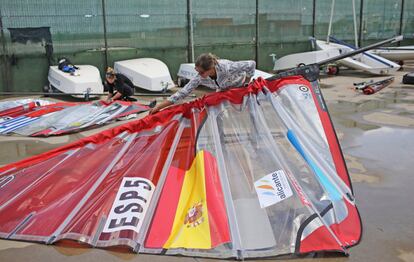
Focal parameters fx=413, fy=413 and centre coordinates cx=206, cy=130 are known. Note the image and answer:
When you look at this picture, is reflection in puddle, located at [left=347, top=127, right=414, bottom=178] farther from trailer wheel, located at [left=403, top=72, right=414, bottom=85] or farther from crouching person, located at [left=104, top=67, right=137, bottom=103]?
trailer wheel, located at [left=403, top=72, right=414, bottom=85]

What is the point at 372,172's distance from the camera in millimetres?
4133

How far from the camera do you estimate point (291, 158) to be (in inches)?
120

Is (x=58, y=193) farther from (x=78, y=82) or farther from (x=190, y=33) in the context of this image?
(x=190, y=33)

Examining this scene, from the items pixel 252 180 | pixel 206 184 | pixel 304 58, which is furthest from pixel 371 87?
pixel 206 184

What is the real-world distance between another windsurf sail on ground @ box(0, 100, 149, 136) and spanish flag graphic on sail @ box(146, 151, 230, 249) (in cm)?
347

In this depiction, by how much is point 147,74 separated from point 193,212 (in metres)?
7.23

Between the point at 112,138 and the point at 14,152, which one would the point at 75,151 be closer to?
the point at 112,138

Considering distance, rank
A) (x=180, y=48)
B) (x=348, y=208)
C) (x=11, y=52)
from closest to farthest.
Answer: (x=348, y=208) < (x=11, y=52) < (x=180, y=48)

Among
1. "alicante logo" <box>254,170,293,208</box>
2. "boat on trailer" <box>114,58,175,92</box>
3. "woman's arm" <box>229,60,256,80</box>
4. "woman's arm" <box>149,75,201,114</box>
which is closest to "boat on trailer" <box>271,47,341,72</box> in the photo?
"boat on trailer" <box>114,58,175,92</box>

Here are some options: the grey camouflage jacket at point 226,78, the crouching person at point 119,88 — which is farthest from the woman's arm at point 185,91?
the crouching person at point 119,88

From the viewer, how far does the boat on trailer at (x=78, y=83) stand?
8715mm

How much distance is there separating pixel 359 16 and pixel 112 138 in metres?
14.6

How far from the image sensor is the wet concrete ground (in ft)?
8.59

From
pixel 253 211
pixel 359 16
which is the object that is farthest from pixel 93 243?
pixel 359 16
